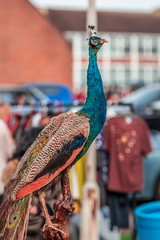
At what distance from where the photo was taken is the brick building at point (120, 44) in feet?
94.2

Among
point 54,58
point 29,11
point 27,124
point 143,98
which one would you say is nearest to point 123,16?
point 54,58

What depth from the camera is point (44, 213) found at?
1823 mm

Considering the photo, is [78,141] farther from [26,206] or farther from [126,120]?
[126,120]

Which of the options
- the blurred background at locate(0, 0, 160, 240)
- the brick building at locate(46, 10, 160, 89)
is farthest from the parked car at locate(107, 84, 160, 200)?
the brick building at locate(46, 10, 160, 89)

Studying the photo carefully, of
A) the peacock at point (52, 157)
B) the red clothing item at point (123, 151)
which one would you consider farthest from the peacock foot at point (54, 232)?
the red clothing item at point (123, 151)

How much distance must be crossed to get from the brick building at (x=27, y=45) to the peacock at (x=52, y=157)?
1630cm

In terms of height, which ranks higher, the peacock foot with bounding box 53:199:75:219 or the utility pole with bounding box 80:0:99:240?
the peacock foot with bounding box 53:199:75:219

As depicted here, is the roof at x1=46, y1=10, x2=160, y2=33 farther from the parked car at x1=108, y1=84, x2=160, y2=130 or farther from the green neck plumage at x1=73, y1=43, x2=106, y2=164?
the green neck plumage at x1=73, y1=43, x2=106, y2=164

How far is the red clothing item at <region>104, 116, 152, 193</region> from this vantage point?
14.3ft

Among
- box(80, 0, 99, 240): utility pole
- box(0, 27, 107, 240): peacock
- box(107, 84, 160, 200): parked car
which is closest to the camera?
box(0, 27, 107, 240): peacock

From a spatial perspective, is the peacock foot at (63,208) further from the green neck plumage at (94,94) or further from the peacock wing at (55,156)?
the green neck plumage at (94,94)

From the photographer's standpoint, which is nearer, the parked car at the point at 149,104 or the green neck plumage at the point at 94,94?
the green neck plumage at the point at 94,94

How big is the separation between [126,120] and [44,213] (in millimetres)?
2753

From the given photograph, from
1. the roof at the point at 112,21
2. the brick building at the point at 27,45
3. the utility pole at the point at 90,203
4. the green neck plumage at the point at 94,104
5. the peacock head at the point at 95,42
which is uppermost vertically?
the roof at the point at 112,21
